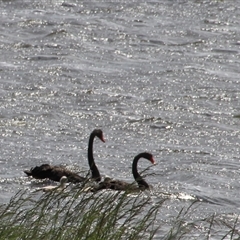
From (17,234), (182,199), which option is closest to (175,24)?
(182,199)

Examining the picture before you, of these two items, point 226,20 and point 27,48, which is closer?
point 27,48

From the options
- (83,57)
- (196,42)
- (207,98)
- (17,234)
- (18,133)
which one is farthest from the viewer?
(196,42)

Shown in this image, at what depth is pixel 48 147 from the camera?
59.9 feet

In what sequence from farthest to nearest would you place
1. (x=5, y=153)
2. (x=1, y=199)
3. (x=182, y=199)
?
(x=5, y=153) → (x=182, y=199) → (x=1, y=199)

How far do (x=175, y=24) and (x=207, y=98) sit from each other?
7.41 metres

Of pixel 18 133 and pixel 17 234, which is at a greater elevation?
pixel 17 234

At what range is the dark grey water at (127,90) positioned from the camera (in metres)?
17.5

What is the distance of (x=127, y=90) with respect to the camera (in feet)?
74.4

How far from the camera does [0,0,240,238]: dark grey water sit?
1755 cm

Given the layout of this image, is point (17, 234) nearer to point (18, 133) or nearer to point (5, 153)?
point (5, 153)

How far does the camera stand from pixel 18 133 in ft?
61.8

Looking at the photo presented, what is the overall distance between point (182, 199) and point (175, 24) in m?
15.0

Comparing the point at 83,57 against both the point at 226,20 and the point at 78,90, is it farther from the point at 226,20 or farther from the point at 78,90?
the point at 226,20

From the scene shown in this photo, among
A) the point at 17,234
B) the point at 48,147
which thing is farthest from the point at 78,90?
the point at 17,234
